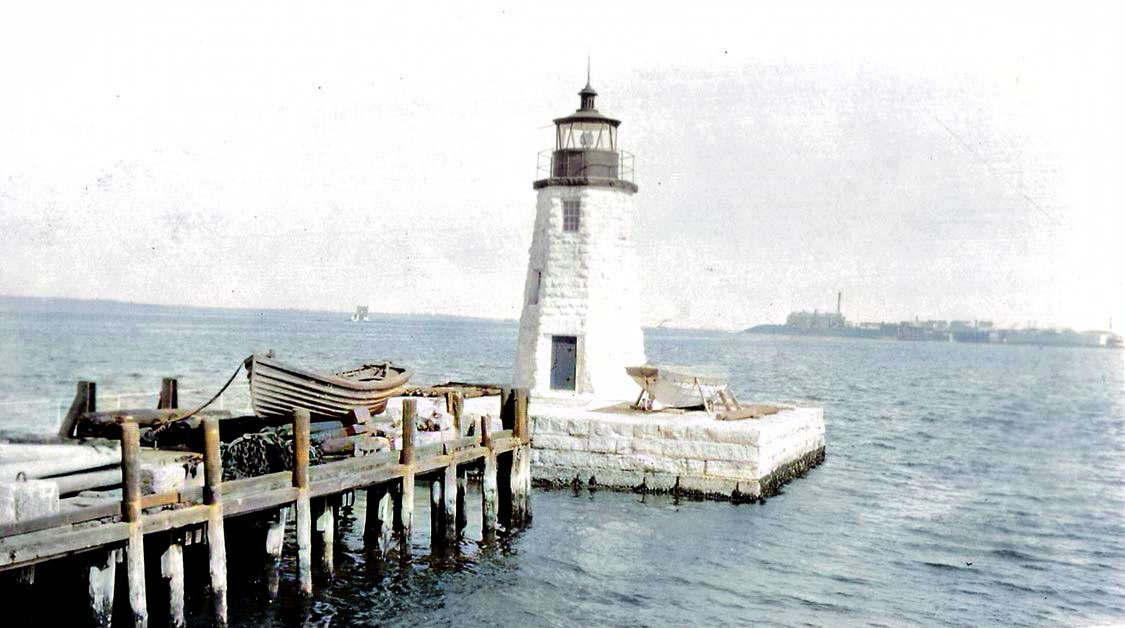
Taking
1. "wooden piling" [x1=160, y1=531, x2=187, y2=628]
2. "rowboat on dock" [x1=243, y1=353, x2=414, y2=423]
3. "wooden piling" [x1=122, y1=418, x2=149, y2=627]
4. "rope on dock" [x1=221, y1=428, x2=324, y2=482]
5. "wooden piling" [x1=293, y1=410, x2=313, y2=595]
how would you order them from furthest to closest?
1. "rowboat on dock" [x1=243, y1=353, x2=414, y2=423]
2. "rope on dock" [x1=221, y1=428, x2=324, y2=482]
3. "wooden piling" [x1=293, y1=410, x2=313, y2=595]
4. "wooden piling" [x1=160, y1=531, x2=187, y2=628]
5. "wooden piling" [x1=122, y1=418, x2=149, y2=627]

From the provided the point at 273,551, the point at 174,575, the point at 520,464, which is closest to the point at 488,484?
the point at 520,464

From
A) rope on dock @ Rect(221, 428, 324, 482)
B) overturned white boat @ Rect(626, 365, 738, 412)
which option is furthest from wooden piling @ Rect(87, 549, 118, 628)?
overturned white boat @ Rect(626, 365, 738, 412)

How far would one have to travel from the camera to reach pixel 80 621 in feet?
40.9

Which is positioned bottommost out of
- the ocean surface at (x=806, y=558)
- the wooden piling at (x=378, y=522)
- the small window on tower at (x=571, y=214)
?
the ocean surface at (x=806, y=558)

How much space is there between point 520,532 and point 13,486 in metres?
10.4

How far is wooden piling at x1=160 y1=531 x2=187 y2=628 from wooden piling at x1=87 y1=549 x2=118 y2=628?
66 centimetres

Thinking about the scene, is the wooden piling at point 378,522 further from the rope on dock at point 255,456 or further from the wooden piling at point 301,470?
the wooden piling at point 301,470

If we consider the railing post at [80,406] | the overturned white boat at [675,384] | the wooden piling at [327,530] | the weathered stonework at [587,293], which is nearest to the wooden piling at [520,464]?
the wooden piling at [327,530]

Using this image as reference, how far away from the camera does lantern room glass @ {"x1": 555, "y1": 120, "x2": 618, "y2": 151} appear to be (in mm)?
27844

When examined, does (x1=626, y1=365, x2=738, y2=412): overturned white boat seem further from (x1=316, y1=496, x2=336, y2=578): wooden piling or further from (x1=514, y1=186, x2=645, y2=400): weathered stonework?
(x1=316, y1=496, x2=336, y2=578): wooden piling

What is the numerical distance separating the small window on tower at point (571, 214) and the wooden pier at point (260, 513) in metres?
8.84

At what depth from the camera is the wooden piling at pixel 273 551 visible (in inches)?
539

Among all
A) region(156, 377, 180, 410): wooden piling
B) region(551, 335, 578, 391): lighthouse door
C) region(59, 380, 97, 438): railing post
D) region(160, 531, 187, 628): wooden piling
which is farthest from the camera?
region(551, 335, 578, 391): lighthouse door

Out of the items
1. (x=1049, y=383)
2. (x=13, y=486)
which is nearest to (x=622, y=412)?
(x=13, y=486)
